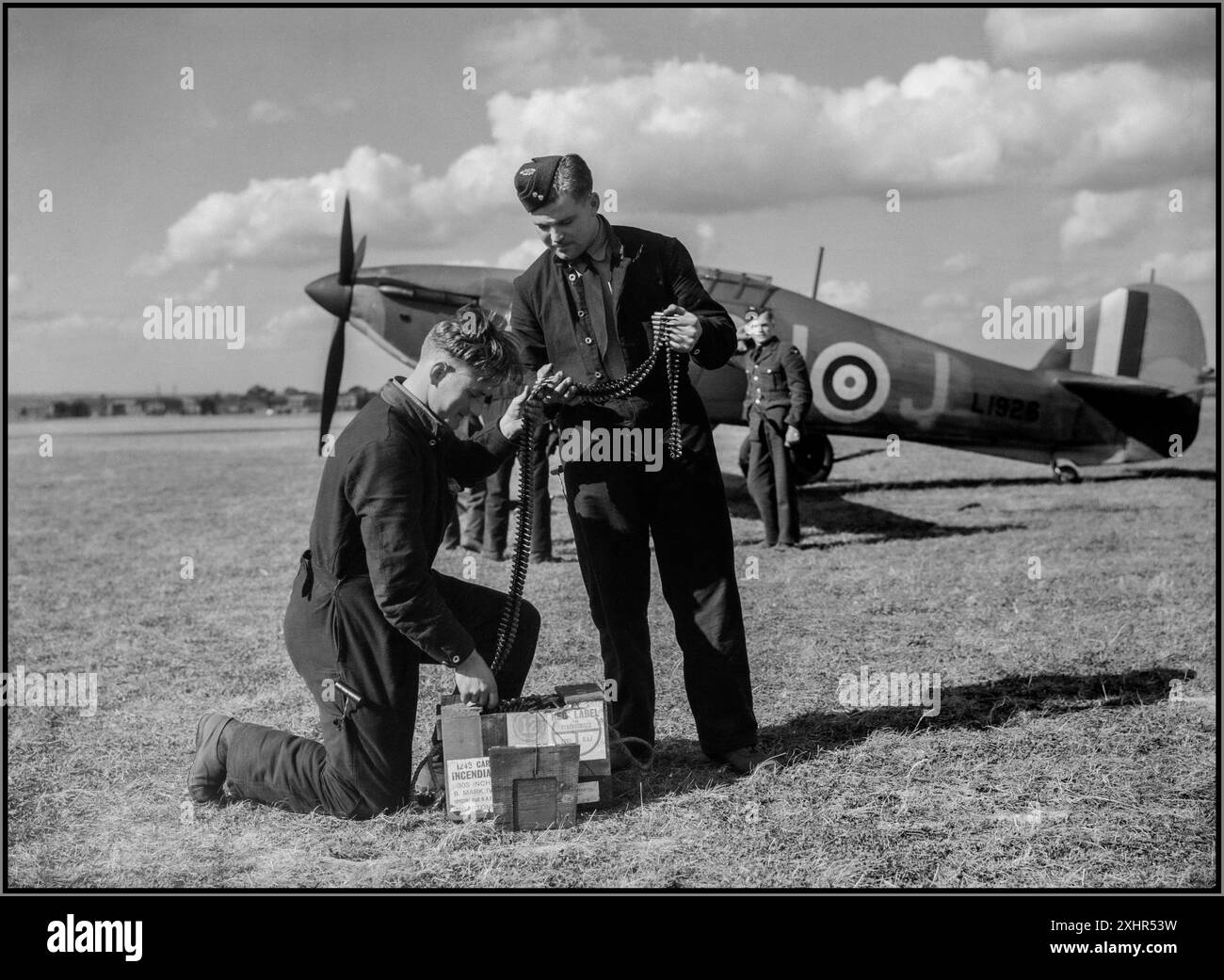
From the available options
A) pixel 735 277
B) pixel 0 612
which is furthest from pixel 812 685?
pixel 735 277

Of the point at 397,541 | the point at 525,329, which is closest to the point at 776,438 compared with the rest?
the point at 525,329

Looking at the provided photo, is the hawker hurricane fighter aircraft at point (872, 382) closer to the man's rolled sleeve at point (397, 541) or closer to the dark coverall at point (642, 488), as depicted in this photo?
the dark coverall at point (642, 488)

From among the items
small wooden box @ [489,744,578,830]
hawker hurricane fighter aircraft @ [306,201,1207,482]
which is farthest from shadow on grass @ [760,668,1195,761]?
hawker hurricane fighter aircraft @ [306,201,1207,482]

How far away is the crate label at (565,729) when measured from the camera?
12.1ft

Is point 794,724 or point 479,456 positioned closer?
point 479,456

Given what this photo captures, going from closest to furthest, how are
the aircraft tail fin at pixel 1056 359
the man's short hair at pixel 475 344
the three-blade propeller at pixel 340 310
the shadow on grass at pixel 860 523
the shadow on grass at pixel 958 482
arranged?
the man's short hair at pixel 475 344 < the shadow on grass at pixel 860 523 < the three-blade propeller at pixel 340 310 < the shadow on grass at pixel 958 482 < the aircraft tail fin at pixel 1056 359

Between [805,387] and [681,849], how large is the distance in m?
6.72

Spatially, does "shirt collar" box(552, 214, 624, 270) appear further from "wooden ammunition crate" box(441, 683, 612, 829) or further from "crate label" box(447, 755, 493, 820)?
"crate label" box(447, 755, 493, 820)

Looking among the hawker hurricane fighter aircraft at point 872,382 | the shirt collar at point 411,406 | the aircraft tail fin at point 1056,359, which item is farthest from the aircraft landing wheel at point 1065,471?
the shirt collar at point 411,406

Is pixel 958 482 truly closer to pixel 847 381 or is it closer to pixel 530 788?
pixel 847 381

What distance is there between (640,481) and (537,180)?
1195 millimetres

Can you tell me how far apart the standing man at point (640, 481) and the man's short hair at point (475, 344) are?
1.18 ft

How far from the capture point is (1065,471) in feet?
48.5

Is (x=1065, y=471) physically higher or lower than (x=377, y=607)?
higher
